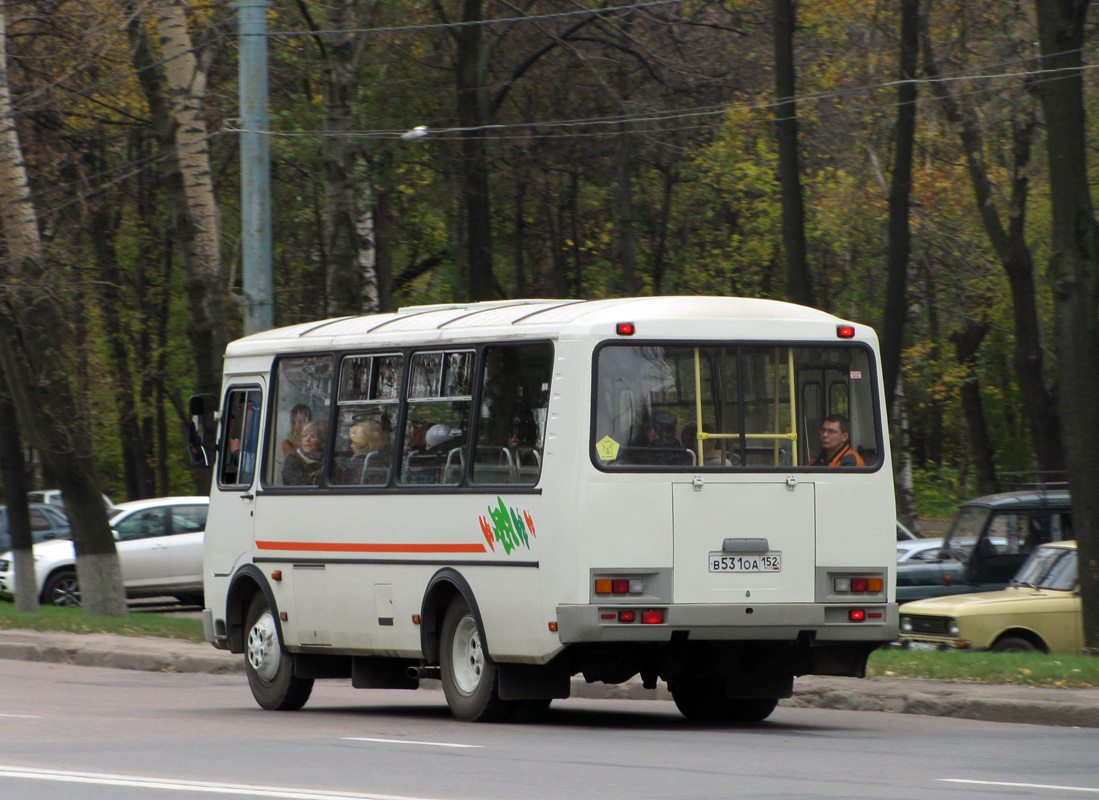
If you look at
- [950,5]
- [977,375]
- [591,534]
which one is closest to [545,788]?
[591,534]

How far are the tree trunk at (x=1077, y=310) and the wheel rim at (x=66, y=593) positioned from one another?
16.2 meters

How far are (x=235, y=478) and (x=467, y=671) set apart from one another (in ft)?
9.78

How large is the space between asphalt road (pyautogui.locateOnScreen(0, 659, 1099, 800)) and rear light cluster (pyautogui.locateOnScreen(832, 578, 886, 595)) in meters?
0.85

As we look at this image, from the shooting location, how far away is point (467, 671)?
11.3 m

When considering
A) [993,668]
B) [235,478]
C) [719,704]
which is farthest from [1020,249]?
[719,704]

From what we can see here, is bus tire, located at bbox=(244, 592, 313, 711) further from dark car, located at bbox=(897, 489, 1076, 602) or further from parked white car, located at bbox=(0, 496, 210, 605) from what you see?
parked white car, located at bbox=(0, 496, 210, 605)

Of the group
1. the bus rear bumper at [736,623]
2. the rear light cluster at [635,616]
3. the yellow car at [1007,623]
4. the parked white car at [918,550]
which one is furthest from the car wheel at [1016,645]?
the rear light cluster at [635,616]

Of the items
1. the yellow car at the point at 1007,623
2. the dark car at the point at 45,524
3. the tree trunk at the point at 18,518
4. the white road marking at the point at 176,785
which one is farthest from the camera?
the dark car at the point at 45,524

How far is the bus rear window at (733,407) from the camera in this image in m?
10.5

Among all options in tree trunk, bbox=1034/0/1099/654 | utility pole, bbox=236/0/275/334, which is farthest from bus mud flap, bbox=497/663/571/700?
utility pole, bbox=236/0/275/334

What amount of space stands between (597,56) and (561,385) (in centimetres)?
1603

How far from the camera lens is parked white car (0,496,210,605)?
26406 millimetres

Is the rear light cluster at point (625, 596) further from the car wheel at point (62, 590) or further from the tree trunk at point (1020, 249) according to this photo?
the tree trunk at point (1020, 249)

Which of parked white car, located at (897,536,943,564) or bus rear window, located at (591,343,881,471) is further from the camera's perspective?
parked white car, located at (897,536,943,564)
